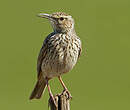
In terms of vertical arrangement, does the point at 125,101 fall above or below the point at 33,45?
below

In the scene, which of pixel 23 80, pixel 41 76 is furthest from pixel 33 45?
pixel 41 76

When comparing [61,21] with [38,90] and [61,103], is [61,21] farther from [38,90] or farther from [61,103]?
[61,103]

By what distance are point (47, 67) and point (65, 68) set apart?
317 millimetres

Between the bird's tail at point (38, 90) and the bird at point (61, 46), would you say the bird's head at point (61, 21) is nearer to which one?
the bird at point (61, 46)

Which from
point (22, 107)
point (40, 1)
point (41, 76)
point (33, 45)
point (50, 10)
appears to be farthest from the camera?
point (40, 1)

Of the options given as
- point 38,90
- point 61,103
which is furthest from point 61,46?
point 61,103

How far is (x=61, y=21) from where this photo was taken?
10.3 metres

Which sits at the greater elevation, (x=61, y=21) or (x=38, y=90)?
(x=61, y=21)

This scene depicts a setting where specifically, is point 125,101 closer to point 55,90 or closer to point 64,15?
point 55,90

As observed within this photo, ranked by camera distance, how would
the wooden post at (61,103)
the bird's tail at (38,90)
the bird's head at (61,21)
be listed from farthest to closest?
the bird's tail at (38,90)
the bird's head at (61,21)
the wooden post at (61,103)

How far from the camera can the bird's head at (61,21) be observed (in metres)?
10.3

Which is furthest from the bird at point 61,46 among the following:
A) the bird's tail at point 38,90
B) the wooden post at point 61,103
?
the wooden post at point 61,103

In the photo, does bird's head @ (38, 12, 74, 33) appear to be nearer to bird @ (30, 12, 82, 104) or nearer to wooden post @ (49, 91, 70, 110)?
bird @ (30, 12, 82, 104)

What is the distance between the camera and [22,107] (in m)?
14.7
